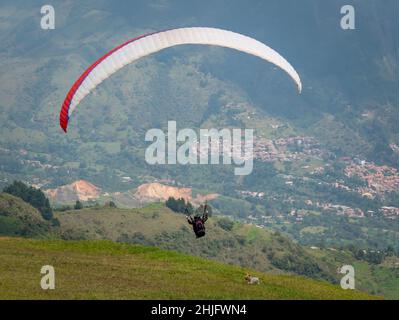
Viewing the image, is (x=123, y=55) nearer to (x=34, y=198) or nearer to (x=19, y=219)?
(x=19, y=219)

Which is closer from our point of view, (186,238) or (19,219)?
(19,219)

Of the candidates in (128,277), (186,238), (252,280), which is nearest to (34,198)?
(186,238)

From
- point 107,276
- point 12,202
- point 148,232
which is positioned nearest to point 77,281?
point 107,276

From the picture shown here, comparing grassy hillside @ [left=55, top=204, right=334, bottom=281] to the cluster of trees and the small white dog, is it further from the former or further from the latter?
the small white dog

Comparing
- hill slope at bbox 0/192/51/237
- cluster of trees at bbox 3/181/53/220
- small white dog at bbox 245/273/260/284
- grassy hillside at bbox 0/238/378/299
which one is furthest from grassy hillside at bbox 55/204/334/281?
small white dog at bbox 245/273/260/284
